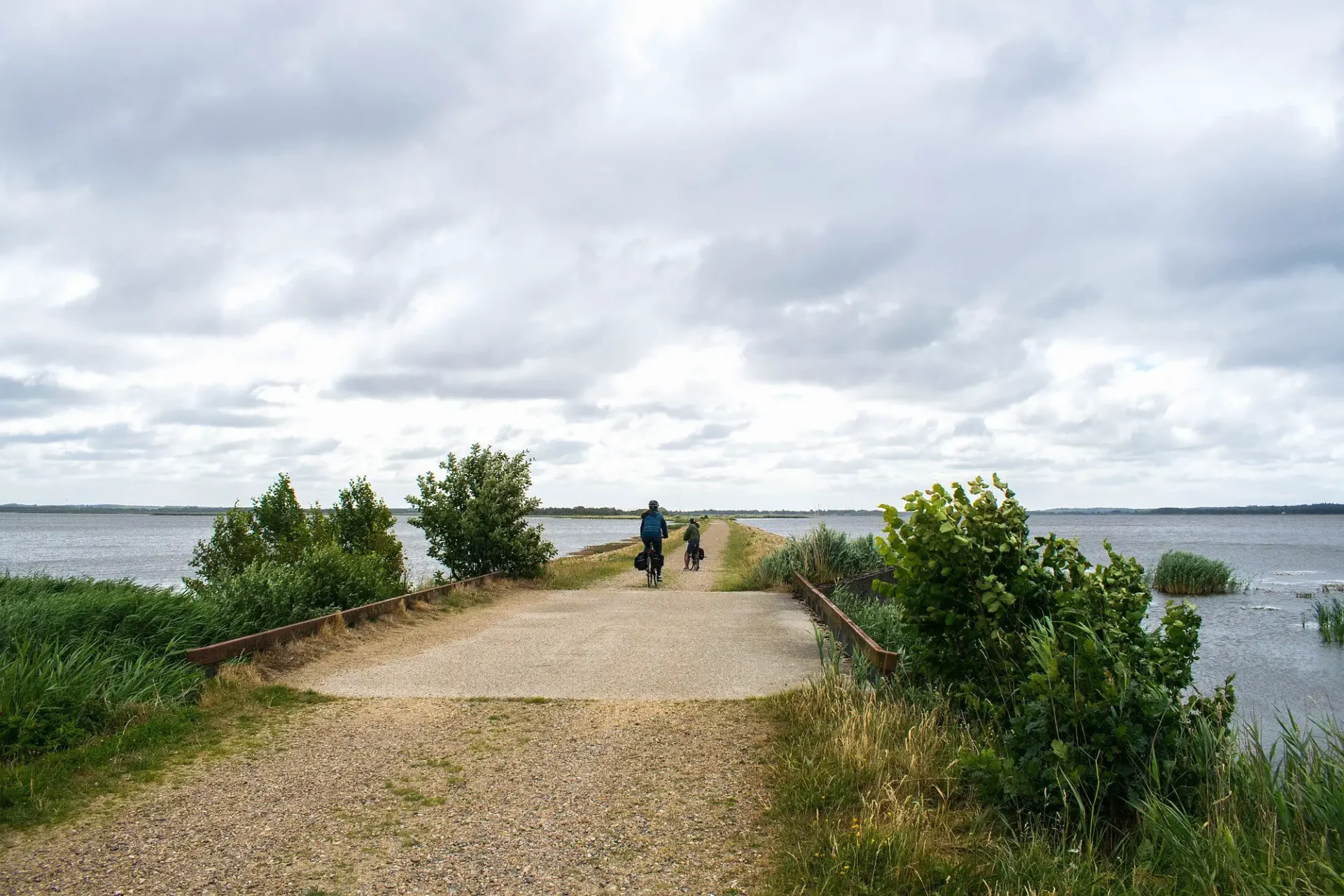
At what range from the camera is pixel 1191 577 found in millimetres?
31438

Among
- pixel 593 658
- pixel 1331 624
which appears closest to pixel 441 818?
pixel 593 658

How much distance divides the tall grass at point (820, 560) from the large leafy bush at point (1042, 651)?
9.20m

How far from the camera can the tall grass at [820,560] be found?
1759 cm

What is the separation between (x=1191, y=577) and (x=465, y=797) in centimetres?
3236

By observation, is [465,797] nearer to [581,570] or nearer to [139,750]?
[139,750]

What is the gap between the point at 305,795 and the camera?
17.8 feet

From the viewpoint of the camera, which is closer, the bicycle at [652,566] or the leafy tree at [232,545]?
the leafy tree at [232,545]

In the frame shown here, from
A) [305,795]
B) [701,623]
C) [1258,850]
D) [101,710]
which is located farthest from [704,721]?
[701,623]

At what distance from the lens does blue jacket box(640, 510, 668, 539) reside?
18.9 m

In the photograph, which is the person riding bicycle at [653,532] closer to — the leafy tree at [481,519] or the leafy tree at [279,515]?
the leafy tree at [481,519]

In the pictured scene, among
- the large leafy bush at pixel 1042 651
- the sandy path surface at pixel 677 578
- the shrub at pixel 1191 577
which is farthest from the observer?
the shrub at pixel 1191 577

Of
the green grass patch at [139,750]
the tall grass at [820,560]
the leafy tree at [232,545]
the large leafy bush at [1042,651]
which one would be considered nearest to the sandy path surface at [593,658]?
the green grass patch at [139,750]

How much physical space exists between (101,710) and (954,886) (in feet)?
19.6

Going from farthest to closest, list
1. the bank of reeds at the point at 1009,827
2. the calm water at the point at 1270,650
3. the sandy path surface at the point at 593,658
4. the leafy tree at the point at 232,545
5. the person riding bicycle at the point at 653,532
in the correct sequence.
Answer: the person riding bicycle at the point at 653,532 → the leafy tree at the point at 232,545 → the calm water at the point at 1270,650 → the sandy path surface at the point at 593,658 → the bank of reeds at the point at 1009,827
